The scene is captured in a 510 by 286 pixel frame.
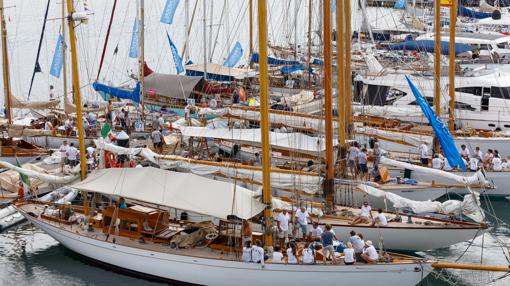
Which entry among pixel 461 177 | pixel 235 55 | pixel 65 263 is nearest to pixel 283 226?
pixel 461 177

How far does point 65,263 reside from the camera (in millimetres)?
31812

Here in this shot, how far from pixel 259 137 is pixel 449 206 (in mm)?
11385

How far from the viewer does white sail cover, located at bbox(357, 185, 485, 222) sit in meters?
30.3

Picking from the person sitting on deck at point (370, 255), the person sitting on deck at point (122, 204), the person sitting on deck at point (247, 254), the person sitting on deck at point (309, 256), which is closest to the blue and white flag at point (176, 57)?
the person sitting on deck at point (122, 204)

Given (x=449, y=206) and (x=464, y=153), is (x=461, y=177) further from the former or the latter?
(x=464, y=153)

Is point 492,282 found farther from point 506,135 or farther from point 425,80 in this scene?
point 425,80

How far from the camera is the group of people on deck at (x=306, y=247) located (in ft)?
87.9

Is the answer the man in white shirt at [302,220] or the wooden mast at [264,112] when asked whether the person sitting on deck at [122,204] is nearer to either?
the wooden mast at [264,112]

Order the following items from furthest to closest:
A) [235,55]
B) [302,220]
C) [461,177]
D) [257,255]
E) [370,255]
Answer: [235,55], [461,177], [302,220], [257,255], [370,255]

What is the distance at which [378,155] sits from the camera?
123 feet

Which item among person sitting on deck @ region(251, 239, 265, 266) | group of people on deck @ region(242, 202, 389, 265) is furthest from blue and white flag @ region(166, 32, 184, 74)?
person sitting on deck @ region(251, 239, 265, 266)

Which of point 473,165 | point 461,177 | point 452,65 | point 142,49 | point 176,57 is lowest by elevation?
point 473,165

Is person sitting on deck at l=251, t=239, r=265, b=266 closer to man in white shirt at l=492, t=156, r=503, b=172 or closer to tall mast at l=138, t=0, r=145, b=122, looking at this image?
man in white shirt at l=492, t=156, r=503, b=172

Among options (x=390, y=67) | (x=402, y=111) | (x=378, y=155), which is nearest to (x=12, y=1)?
(x=390, y=67)
